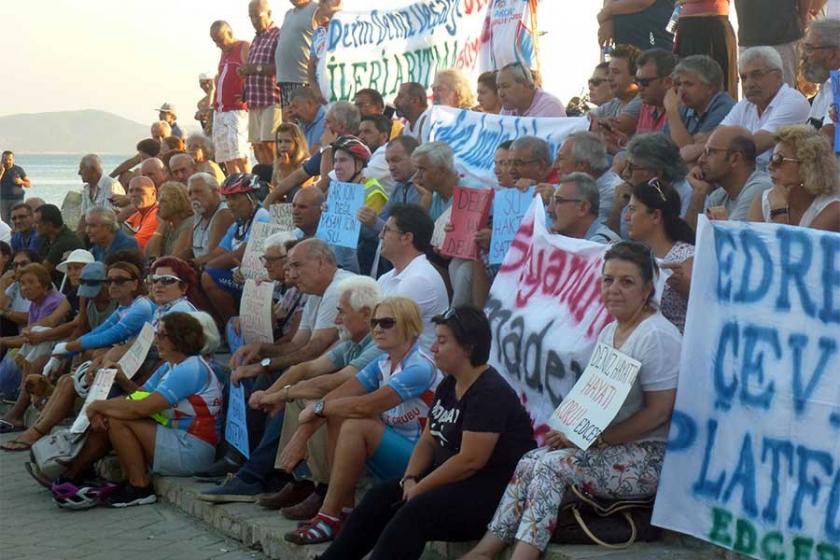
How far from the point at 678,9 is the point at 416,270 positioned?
3.33 meters

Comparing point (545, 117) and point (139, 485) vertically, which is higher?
point (545, 117)

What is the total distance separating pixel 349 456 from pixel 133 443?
8.43ft

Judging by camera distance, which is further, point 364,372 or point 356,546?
point 364,372

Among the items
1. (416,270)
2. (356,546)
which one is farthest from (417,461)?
(416,270)

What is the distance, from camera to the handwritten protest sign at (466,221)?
8992mm

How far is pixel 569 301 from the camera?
24.7 feet

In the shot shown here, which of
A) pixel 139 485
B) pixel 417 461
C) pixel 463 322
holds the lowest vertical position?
pixel 139 485

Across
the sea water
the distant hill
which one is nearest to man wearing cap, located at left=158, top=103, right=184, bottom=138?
the sea water

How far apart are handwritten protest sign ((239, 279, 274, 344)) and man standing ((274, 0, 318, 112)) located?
4789 mm

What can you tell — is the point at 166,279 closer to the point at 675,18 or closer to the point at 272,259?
the point at 272,259

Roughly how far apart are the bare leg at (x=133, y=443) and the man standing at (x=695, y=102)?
13.0ft

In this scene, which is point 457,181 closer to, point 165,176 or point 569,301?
point 569,301

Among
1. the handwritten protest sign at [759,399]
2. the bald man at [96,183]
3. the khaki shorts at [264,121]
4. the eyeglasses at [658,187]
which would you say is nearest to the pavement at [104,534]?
the handwritten protest sign at [759,399]

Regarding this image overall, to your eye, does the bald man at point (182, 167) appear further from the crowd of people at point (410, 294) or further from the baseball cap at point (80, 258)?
the baseball cap at point (80, 258)
